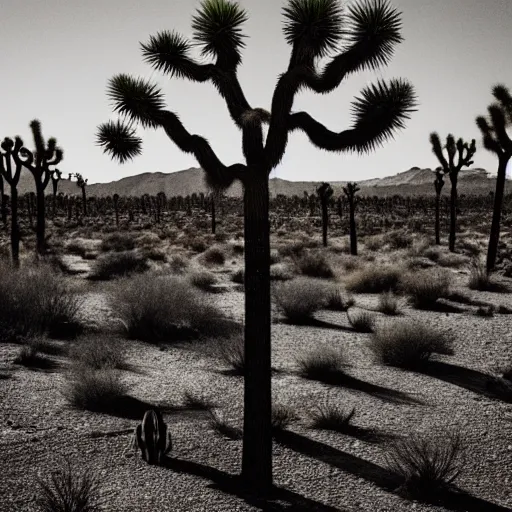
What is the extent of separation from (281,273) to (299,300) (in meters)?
6.59

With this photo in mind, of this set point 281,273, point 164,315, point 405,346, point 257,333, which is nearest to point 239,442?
point 257,333

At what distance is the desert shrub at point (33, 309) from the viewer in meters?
11.4

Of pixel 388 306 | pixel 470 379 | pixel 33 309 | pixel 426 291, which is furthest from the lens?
pixel 426 291

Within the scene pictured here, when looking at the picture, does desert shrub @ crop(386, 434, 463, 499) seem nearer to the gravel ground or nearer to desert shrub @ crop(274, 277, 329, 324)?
the gravel ground

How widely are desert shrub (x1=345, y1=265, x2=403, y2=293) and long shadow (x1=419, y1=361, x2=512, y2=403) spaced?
292 inches

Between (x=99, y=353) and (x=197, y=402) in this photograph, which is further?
(x=99, y=353)

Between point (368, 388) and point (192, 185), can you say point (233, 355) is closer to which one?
point (368, 388)

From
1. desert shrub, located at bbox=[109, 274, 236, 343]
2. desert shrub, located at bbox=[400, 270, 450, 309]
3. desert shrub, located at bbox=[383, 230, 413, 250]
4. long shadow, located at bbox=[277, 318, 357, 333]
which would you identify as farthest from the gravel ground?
desert shrub, located at bbox=[383, 230, 413, 250]

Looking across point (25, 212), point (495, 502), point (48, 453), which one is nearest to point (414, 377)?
point (495, 502)

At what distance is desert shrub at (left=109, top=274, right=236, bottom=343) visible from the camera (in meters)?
11.9

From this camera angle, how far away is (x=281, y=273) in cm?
2017

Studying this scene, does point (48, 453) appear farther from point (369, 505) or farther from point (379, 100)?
point (379, 100)

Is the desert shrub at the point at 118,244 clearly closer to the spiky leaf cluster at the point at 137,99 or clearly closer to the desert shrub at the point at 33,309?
the desert shrub at the point at 33,309

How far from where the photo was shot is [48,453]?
626 cm
